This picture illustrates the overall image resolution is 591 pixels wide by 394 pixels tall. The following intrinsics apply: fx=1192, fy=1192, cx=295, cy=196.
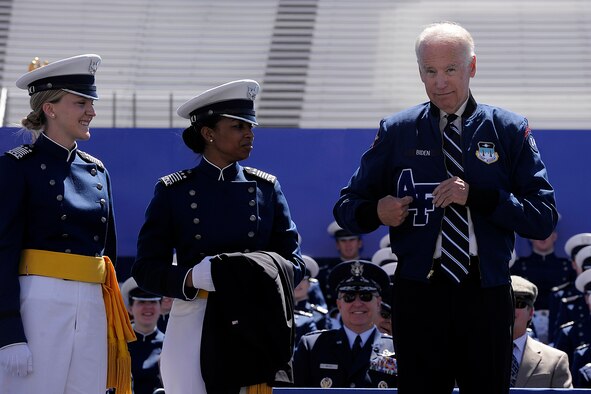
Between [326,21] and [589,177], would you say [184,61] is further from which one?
[589,177]

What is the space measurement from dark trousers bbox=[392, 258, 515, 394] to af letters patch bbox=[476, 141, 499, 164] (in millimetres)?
309

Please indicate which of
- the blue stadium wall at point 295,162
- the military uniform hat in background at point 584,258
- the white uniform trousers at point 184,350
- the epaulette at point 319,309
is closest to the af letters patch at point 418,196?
the white uniform trousers at point 184,350

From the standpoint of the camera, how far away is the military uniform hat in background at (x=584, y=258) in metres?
8.27

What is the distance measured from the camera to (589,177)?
9.00m

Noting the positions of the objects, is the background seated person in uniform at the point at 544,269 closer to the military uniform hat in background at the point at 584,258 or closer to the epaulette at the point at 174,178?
the military uniform hat in background at the point at 584,258

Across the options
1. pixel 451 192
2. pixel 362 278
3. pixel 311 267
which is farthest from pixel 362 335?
pixel 451 192

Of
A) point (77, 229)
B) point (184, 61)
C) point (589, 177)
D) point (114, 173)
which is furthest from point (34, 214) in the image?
point (184, 61)

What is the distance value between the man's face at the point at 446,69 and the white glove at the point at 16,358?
4.97 feet

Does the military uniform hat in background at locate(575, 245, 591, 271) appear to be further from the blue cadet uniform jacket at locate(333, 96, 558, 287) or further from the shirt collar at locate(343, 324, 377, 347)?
the blue cadet uniform jacket at locate(333, 96, 558, 287)

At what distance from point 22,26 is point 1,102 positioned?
430 centimetres

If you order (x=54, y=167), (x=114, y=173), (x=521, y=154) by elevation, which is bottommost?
(x=114, y=173)

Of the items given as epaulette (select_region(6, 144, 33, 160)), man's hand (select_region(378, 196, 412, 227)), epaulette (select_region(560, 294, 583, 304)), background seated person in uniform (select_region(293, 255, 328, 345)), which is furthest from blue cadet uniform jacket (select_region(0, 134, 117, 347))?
epaulette (select_region(560, 294, 583, 304))

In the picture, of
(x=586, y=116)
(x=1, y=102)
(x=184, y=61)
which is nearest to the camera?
(x=1, y=102)

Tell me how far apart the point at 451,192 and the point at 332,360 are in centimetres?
312
